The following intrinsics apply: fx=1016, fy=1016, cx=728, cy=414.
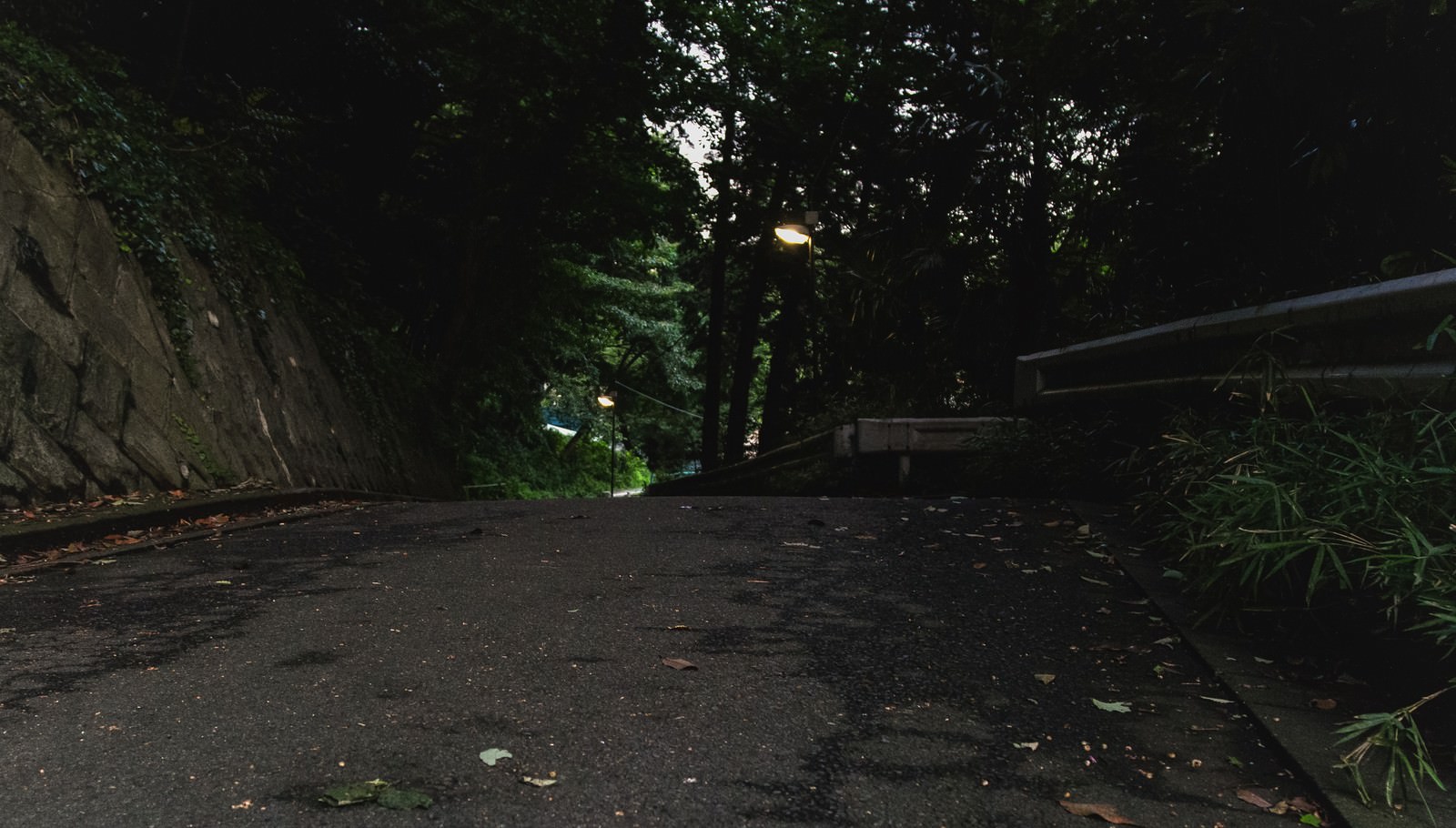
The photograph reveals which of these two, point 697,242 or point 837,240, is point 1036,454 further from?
point 697,242

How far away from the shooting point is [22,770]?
2.57 meters

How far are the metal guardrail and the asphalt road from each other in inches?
41.5

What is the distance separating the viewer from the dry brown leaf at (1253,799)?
7.98 ft

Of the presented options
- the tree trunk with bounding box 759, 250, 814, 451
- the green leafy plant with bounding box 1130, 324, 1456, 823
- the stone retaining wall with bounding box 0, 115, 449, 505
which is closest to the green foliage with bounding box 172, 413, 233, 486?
the stone retaining wall with bounding box 0, 115, 449, 505

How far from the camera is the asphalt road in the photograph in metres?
2.44

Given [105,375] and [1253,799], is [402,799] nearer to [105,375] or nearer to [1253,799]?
[1253,799]

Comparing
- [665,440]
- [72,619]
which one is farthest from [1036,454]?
[665,440]

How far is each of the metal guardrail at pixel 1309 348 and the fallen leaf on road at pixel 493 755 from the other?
297 centimetres

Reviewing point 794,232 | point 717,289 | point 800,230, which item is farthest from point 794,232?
point 717,289

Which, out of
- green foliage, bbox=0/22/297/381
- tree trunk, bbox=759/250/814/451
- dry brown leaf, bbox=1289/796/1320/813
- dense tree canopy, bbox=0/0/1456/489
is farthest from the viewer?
tree trunk, bbox=759/250/814/451

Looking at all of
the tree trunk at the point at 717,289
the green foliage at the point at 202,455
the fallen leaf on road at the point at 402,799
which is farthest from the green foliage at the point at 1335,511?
the tree trunk at the point at 717,289

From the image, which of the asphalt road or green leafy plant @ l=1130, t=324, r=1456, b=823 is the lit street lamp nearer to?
the asphalt road

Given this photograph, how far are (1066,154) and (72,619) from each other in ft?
33.5

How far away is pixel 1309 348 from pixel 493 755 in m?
3.47
